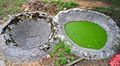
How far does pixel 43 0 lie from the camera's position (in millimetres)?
12773

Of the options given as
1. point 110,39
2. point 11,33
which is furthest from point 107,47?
point 11,33

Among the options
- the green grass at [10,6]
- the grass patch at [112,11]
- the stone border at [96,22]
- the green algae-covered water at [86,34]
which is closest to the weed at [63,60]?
the stone border at [96,22]

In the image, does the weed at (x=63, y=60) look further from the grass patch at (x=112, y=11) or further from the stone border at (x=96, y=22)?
the grass patch at (x=112, y=11)

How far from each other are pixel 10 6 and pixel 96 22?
15.1 feet

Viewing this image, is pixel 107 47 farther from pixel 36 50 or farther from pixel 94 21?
pixel 36 50

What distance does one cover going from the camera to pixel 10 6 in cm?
1269

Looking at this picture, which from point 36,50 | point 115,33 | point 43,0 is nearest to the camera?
point 36,50

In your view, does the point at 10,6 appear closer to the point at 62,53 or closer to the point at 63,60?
the point at 62,53

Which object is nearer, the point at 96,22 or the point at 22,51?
the point at 22,51

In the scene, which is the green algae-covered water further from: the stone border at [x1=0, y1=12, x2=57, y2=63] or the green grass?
the green grass

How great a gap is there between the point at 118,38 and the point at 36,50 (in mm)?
3617

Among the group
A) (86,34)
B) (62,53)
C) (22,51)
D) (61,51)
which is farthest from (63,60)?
(86,34)

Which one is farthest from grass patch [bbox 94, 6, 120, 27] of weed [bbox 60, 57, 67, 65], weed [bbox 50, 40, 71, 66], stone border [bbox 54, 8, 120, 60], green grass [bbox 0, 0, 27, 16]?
Answer: green grass [bbox 0, 0, 27, 16]

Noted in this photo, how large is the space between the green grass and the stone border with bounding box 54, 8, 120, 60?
2.38 meters
